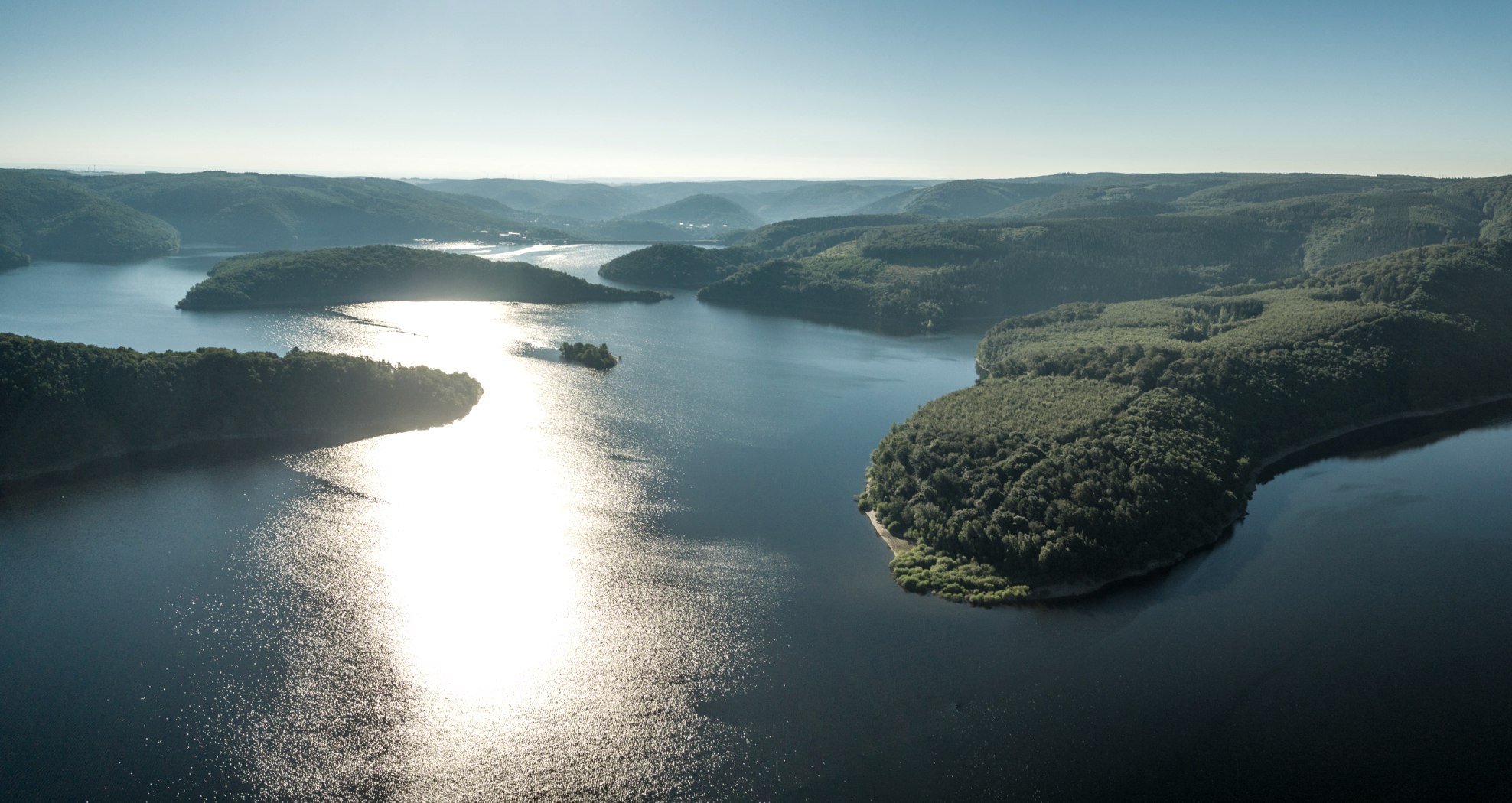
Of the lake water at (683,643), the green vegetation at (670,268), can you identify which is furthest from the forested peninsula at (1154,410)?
→ the green vegetation at (670,268)

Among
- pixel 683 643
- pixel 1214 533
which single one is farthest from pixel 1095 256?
pixel 683 643

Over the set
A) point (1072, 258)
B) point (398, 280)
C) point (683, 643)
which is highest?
point (1072, 258)

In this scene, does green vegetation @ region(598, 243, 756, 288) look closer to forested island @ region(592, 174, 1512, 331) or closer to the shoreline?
forested island @ region(592, 174, 1512, 331)

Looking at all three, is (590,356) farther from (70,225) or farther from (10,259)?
(70,225)

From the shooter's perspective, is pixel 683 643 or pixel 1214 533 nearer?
pixel 683 643

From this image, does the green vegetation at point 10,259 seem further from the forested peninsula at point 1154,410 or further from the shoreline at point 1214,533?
the shoreline at point 1214,533


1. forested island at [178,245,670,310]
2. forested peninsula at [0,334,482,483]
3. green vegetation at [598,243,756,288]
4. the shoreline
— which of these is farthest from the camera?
green vegetation at [598,243,756,288]

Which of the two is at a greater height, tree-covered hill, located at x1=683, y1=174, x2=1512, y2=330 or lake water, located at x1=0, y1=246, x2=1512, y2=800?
tree-covered hill, located at x1=683, y1=174, x2=1512, y2=330

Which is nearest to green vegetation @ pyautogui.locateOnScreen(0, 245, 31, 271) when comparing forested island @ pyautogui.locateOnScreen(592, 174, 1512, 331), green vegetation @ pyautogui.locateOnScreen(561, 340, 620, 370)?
forested island @ pyautogui.locateOnScreen(592, 174, 1512, 331)
